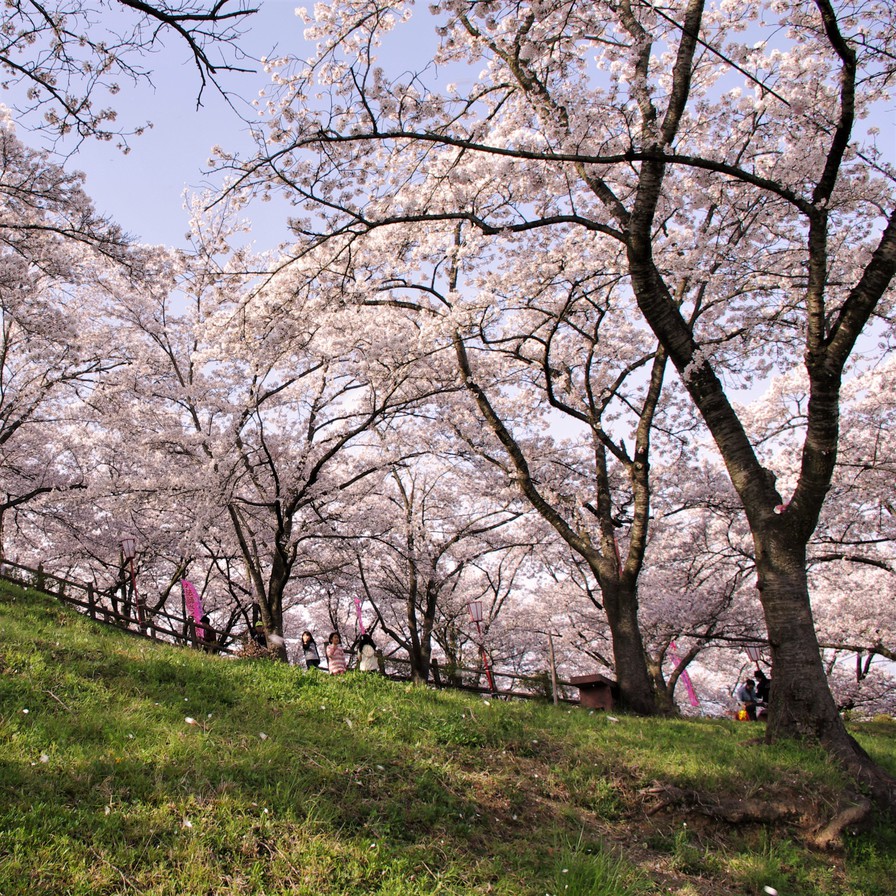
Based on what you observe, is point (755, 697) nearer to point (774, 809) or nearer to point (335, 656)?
point (335, 656)

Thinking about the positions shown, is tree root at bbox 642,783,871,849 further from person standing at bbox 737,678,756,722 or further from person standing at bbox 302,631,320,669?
person standing at bbox 737,678,756,722

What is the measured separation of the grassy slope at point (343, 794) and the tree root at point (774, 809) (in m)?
0.08

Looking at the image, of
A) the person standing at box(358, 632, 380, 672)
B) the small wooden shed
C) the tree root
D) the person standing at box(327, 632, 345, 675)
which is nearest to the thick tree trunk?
the small wooden shed

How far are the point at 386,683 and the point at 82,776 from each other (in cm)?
477

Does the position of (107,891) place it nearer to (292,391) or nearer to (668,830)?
(668,830)

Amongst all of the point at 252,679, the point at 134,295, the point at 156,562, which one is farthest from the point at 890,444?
the point at 156,562

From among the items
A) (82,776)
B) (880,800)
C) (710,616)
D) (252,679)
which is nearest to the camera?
(82,776)

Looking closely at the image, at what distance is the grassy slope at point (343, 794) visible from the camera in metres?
4.24

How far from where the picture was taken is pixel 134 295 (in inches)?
673

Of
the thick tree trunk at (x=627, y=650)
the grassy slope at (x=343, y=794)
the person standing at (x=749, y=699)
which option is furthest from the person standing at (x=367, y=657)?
the person standing at (x=749, y=699)

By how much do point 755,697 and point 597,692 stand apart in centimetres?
588

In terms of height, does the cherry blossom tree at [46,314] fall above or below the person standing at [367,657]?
above

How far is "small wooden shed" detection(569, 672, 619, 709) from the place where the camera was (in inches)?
447

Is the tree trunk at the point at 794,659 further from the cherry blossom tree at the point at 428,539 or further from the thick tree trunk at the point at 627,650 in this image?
the cherry blossom tree at the point at 428,539
